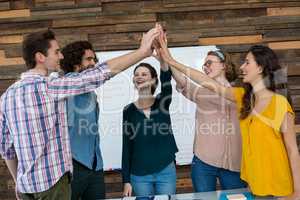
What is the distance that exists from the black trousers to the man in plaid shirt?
47 cm

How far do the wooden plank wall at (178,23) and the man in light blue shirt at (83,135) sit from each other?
1.26 m

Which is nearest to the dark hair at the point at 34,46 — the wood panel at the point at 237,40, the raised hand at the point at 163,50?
the raised hand at the point at 163,50

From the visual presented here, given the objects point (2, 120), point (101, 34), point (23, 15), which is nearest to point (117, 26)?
point (101, 34)

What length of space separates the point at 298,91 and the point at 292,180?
1.91 metres

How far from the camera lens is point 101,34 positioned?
3.42 metres

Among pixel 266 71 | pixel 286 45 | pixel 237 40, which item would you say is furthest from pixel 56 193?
pixel 286 45

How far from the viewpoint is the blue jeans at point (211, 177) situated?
2168 millimetres

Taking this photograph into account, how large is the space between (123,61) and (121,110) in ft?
5.82

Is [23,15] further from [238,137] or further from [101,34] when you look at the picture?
[238,137]

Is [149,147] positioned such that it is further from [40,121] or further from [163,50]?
[40,121]

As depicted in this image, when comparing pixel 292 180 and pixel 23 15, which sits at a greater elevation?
pixel 23 15

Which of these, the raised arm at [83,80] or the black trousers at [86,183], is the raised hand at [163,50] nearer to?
the raised arm at [83,80]

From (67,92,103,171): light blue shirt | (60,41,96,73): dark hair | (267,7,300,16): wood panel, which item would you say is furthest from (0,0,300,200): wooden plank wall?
(67,92,103,171): light blue shirt

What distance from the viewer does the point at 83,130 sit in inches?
83.0
